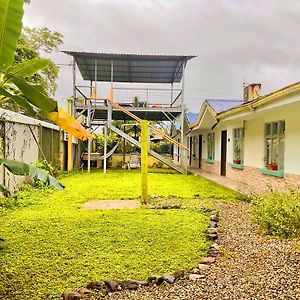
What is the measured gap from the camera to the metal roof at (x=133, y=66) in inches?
675

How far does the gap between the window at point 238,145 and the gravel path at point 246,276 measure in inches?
344

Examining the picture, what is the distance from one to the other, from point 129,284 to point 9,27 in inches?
106

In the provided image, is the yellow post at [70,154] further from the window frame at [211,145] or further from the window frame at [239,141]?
the window frame at [239,141]

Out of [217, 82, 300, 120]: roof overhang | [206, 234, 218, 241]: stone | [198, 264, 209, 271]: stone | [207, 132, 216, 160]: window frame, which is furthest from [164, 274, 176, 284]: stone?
[207, 132, 216, 160]: window frame

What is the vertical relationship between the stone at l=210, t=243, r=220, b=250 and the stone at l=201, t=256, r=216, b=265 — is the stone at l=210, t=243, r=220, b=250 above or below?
above

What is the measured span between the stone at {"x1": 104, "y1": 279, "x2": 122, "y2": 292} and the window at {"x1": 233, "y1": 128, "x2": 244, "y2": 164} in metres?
11.0

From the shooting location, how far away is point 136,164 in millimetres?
21828

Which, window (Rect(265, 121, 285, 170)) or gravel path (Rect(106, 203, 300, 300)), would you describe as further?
window (Rect(265, 121, 285, 170))

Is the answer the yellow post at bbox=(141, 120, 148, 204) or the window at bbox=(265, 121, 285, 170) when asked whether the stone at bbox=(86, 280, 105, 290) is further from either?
the window at bbox=(265, 121, 285, 170)

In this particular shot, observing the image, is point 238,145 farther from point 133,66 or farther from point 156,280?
point 156,280

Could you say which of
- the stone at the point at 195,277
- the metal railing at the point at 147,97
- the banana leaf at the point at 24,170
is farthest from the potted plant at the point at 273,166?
the metal railing at the point at 147,97

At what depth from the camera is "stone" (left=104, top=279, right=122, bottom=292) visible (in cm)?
353

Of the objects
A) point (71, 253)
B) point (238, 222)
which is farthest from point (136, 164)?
point (71, 253)

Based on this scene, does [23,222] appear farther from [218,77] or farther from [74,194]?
[218,77]
